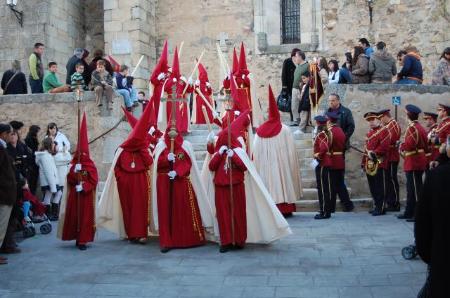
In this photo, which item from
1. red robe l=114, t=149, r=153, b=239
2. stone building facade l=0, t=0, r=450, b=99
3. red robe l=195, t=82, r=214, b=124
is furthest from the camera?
stone building facade l=0, t=0, r=450, b=99

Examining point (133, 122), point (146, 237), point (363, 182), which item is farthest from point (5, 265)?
point (363, 182)

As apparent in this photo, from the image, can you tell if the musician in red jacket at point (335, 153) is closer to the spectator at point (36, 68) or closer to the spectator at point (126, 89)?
the spectator at point (126, 89)

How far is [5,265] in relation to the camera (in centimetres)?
659

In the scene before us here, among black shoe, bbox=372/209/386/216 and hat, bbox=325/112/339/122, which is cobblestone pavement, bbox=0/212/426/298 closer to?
black shoe, bbox=372/209/386/216

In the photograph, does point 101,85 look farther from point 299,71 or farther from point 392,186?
point 392,186

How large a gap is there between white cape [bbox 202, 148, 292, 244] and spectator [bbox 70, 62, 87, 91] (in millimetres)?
5280

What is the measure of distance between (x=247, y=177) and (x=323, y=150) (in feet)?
7.91

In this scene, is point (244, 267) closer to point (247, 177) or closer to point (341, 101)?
point (247, 177)

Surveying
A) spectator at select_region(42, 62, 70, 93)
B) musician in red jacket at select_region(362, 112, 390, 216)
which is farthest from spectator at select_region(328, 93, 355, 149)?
spectator at select_region(42, 62, 70, 93)

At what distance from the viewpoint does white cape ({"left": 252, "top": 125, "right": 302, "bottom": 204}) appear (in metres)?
9.39

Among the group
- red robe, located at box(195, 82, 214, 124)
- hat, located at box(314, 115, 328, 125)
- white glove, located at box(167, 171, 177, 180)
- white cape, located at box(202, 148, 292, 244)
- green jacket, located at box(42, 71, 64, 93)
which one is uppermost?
green jacket, located at box(42, 71, 64, 93)

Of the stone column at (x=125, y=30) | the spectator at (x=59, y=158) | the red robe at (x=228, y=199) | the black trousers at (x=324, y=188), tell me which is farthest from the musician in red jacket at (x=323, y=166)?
the stone column at (x=125, y=30)

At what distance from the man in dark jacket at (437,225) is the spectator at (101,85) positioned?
8.88 meters

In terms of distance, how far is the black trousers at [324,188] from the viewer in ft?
30.4
